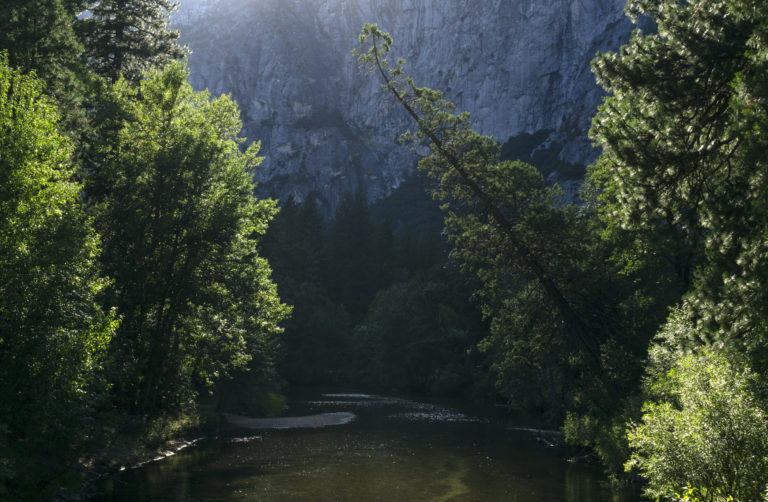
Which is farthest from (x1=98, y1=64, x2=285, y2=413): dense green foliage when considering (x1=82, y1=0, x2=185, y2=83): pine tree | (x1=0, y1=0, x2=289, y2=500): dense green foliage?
(x1=82, y1=0, x2=185, y2=83): pine tree

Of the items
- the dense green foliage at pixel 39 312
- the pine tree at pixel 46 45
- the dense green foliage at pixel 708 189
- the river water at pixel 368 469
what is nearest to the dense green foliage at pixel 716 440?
the dense green foliage at pixel 708 189

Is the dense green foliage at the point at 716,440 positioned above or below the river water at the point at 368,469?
above

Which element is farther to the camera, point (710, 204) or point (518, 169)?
point (518, 169)

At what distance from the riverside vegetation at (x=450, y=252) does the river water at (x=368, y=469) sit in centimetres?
253

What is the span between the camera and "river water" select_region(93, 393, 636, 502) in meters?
21.9

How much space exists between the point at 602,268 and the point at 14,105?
1092 inches

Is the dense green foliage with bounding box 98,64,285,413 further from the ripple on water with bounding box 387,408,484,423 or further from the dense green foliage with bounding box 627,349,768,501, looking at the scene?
the dense green foliage with bounding box 627,349,768,501

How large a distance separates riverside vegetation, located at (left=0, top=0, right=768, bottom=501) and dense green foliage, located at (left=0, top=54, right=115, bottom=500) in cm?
7

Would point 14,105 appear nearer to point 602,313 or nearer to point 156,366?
point 156,366

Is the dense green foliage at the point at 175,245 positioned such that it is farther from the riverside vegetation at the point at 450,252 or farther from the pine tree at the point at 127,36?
the pine tree at the point at 127,36

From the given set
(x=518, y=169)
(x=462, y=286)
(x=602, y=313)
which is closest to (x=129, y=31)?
(x=518, y=169)

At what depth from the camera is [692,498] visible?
37.2 ft

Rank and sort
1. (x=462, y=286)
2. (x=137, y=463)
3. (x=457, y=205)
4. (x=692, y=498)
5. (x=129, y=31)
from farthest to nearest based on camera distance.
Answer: (x=462, y=286), (x=129, y=31), (x=457, y=205), (x=137, y=463), (x=692, y=498)

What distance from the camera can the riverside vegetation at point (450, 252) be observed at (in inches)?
509
